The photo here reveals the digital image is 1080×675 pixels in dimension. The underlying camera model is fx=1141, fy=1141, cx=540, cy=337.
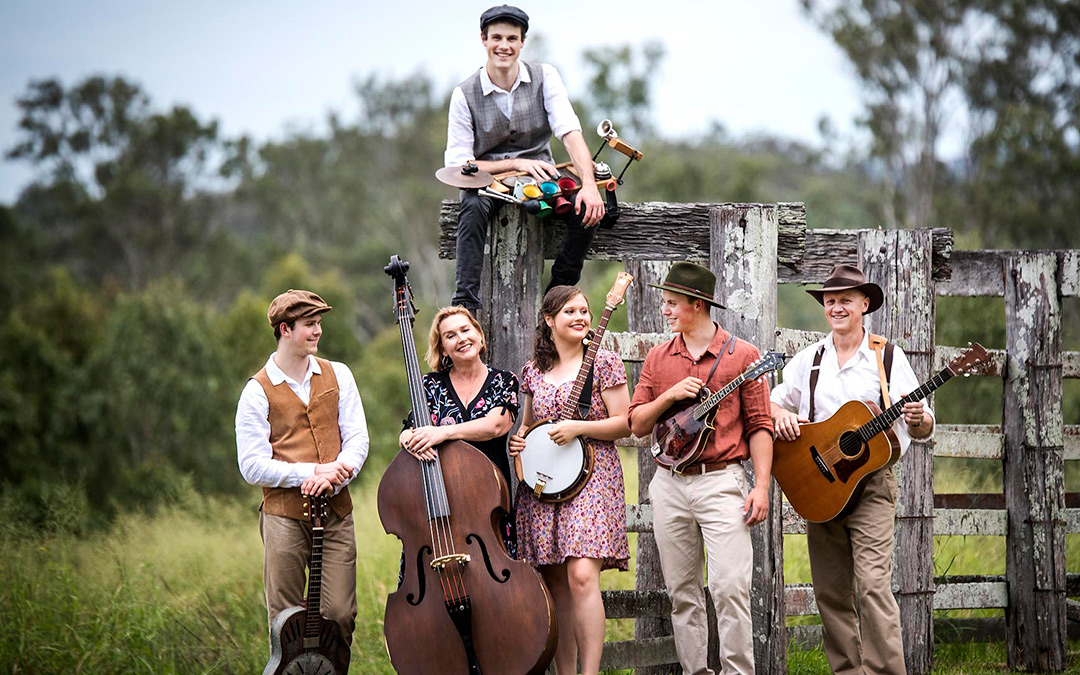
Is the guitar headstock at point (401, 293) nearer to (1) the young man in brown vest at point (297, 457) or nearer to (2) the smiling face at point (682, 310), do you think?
(1) the young man in brown vest at point (297, 457)

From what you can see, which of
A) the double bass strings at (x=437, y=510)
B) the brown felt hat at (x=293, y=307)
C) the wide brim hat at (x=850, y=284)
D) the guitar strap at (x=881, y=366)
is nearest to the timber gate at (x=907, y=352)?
the guitar strap at (x=881, y=366)

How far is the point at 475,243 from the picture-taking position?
5.19 metres

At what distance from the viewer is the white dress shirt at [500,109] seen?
5.25 metres

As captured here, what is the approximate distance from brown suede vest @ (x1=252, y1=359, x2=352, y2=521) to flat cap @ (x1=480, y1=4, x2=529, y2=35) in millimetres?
1814

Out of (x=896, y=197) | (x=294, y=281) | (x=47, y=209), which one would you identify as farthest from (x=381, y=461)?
(x=47, y=209)

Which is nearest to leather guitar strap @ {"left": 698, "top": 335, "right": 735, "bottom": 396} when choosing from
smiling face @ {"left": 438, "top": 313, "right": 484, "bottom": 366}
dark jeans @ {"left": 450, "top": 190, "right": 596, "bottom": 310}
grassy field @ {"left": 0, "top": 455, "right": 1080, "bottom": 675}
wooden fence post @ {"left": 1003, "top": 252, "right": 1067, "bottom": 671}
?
dark jeans @ {"left": 450, "top": 190, "right": 596, "bottom": 310}

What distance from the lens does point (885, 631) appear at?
483 centimetres

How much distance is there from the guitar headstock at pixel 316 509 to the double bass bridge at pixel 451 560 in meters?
0.57

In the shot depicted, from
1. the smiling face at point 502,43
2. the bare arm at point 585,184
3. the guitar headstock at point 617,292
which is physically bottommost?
the guitar headstock at point 617,292

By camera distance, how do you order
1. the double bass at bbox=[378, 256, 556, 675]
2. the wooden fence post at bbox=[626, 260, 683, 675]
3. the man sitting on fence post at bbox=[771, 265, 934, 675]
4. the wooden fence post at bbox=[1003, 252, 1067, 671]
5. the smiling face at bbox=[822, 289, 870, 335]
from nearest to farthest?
the double bass at bbox=[378, 256, 556, 675]
the man sitting on fence post at bbox=[771, 265, 934, 675]
the smiling face at bbox=[822, 289, 870, 335]
the wooden fence post at bbox=[626, 260, 683, 675]
the wooden fence post at bbox=[1003, 252, 1067, 671]

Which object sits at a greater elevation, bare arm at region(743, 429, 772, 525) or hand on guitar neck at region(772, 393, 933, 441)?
hand on guitar neck at region(772, 393, 933, 441)

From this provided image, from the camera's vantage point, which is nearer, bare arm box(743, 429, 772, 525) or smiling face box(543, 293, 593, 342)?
bare arm box(743, 429, 772, 525)

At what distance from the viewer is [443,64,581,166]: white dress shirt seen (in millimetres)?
5246

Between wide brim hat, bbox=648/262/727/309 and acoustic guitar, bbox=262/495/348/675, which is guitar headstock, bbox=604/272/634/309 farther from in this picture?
acoustic guitar, bbox=262/495/348/675
